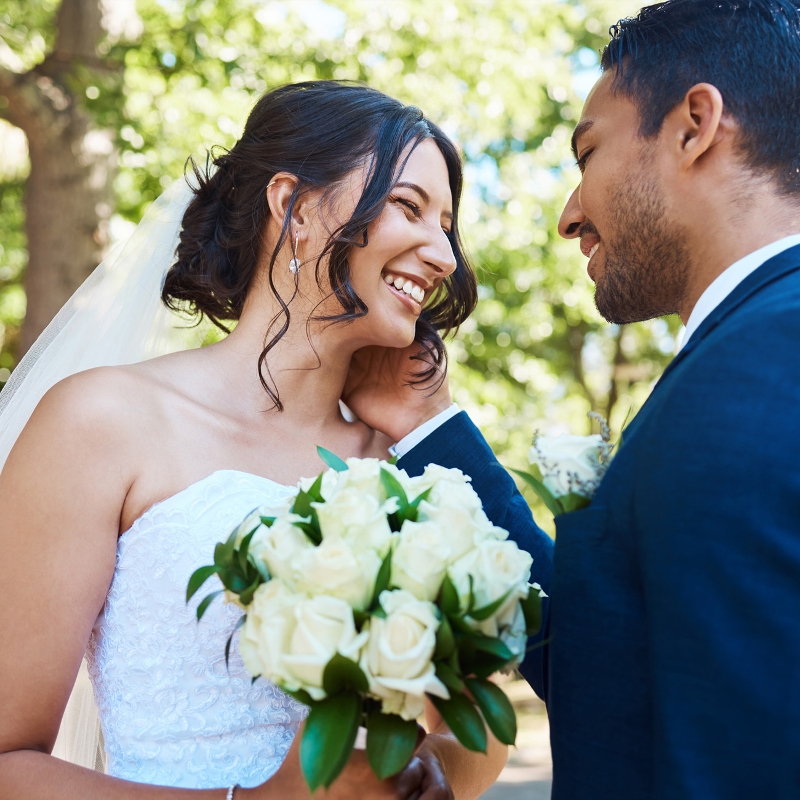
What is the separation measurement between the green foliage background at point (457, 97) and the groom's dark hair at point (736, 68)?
2976mm

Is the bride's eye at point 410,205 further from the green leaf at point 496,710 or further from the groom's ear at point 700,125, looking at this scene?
the green leaf at point 496,710

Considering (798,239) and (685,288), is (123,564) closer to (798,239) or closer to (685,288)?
(685,288)

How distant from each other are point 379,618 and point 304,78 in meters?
7.12

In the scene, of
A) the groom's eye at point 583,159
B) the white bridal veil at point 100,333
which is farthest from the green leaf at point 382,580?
the white bridal veil at point 100,333

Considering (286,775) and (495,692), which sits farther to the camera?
(286,775)

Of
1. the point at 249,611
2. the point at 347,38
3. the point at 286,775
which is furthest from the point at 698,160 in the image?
the point at 347,38

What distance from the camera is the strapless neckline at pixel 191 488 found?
253 cm

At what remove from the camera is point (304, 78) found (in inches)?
307

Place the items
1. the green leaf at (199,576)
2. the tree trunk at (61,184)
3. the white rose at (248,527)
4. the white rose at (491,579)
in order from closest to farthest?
the white rose at (491,579) < the green leaf at (199,576) < the white rose at (248,527) < the tree trunk at (61,184)

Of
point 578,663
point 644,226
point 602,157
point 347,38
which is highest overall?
point 347,38

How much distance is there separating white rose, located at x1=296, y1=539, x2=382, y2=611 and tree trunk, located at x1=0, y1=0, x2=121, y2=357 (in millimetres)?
5799

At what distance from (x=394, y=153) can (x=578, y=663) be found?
6.61 feet

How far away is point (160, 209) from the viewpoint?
11.8ft

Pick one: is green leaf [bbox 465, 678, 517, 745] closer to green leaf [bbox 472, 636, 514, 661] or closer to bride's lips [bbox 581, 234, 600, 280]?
green leaf [bbox 472, 636, 514, 661]
